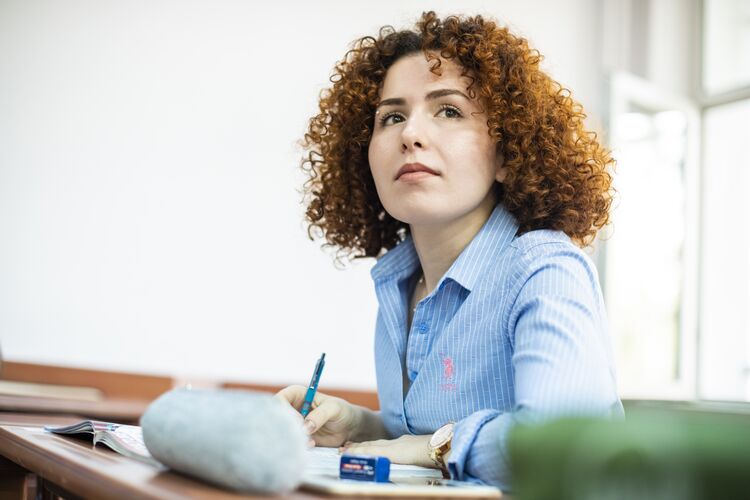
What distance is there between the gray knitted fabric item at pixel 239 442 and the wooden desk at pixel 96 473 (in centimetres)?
1

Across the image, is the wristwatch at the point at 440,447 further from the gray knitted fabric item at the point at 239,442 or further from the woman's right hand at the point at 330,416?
the gray knitted fabric item at the point at 239,442

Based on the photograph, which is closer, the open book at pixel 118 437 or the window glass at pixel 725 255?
the open book at pixel 118 437

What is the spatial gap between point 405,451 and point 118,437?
1.18 feet

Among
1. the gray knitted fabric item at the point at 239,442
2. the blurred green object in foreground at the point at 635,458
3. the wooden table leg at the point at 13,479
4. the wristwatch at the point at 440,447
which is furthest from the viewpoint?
the wooden table leg at the point at 13,479

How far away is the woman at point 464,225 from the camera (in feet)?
3.65

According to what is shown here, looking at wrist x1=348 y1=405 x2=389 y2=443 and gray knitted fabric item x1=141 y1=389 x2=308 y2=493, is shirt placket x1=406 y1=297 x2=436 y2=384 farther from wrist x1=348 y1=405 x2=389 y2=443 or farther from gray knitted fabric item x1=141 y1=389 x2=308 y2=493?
gray knitted fabric item x1=141 y1=389 x2=308 y2=493

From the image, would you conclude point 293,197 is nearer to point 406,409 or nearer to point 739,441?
point 406,409

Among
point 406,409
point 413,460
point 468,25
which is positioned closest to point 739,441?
point 413,460

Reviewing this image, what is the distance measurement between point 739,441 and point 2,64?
2.72 metres

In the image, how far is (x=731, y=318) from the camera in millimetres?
4328

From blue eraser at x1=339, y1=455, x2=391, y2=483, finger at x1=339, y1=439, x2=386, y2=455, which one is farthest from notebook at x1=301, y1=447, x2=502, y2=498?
finger at x1=339, y1=439, x2=386, y2=455

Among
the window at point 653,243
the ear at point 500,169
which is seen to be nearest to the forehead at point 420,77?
the ear at point 500,169

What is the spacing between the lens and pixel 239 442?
647 mm

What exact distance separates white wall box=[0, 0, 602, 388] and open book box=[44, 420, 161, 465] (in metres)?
1.50
